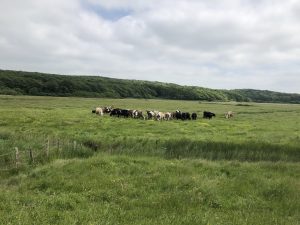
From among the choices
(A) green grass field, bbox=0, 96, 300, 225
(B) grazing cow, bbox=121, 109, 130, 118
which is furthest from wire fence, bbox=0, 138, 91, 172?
(B) grazing cow, bbox=121, 109, 130, 118

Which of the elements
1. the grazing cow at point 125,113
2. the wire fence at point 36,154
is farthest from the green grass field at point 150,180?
the grazing cow at point 125,113

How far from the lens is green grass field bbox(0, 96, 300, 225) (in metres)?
12.4

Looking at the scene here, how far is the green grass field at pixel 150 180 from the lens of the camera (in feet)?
40.7

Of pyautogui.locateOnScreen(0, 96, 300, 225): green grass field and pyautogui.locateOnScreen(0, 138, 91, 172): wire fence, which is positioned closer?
pyautogui.locateOnScreen(0, 96, 300, 225): green grass field

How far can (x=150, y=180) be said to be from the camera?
16781mm

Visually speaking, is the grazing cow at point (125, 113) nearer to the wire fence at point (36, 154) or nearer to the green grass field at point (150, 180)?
the green grass field at point (150, 180)

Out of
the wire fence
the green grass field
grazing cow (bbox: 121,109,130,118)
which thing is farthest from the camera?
grazing cow (bbox: 121,109,130,118)

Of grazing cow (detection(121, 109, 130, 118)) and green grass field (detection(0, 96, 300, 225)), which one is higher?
grazing cow (detection(121, 109, 130, 118))

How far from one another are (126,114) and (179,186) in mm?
30274

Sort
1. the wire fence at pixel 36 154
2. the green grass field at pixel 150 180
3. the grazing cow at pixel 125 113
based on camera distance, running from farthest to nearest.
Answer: the grazing cow at pixel 125 113, the wire fence at pixel 36 154, the green grass field at pixel 150 180

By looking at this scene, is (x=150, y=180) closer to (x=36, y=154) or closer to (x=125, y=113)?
(x=36, y=154)

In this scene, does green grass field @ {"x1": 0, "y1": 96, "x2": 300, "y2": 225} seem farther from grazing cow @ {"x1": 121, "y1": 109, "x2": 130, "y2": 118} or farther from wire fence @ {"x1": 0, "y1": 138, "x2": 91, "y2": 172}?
grazing cow @ {"x1": 121, "y1": 109, "x2": 130, "y2": 118}

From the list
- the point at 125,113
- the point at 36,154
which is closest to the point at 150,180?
the point at 36,154

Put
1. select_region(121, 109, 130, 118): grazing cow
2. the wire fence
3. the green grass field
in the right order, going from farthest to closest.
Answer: select_region(121, 109, 130, 118): grazing cow, the wire fence, the green grass field
